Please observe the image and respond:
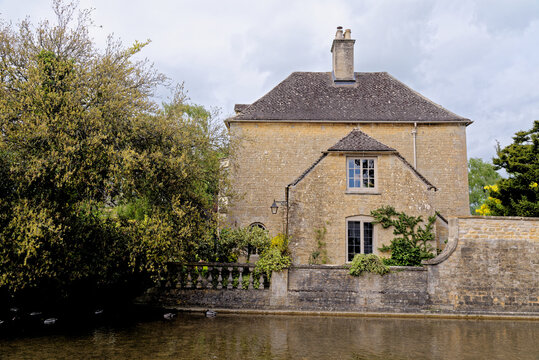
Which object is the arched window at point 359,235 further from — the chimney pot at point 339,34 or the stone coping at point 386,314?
the chimney pot at point 339,34

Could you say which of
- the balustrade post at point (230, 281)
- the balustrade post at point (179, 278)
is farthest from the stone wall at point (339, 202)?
the balustrade post at point (179, 278)

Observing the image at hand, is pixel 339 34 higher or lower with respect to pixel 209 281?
higher

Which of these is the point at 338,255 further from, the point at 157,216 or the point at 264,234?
the point at 157,216

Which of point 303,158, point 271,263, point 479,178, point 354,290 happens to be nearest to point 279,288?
point 271,263

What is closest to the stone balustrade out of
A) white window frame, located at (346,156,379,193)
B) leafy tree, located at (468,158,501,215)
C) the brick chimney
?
white window frame, located at (346,156,379,193)

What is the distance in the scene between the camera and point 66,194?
35.3 feet

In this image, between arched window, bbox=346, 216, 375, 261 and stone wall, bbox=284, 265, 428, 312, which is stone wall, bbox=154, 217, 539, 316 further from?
arched window, bbox=346, 216, 375, 261

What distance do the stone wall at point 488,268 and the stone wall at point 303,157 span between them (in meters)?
8.77

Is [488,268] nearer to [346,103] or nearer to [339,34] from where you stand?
[346,103]

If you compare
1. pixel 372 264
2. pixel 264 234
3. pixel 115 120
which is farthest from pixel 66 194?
pixel 372 264

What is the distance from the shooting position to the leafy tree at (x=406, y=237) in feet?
50.8

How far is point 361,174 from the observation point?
56.2 feet

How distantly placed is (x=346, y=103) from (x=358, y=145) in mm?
Answer: 7569

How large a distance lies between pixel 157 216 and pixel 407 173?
10432mm
